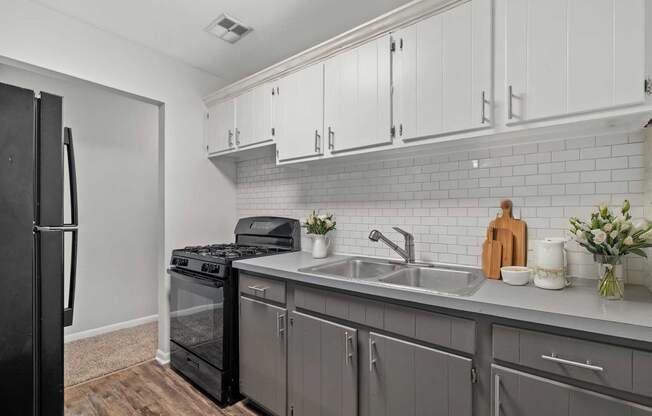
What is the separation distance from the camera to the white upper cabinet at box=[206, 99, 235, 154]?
2.77 m

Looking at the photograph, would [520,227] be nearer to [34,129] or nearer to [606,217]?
[606,217]

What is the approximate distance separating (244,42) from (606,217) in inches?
99.0

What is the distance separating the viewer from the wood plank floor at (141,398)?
2041 millimetres

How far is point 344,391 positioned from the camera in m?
1.57

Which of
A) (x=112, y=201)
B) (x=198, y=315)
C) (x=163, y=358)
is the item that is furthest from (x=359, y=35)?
(x=112, y=201)

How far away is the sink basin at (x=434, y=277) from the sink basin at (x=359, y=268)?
9 cm

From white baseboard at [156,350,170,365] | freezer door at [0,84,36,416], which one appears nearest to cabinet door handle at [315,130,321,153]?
freezer door at [0,84,36,416]

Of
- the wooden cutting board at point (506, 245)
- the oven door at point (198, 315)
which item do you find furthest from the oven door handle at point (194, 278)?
the wooden cutting board at point (506, 245)

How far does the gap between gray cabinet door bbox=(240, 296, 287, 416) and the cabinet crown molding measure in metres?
1.64

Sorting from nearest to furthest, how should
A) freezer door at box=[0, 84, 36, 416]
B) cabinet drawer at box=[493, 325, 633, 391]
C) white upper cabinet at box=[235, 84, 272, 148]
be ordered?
1. cabinet drawer at box=[493, 325, 633, 391]
2. freezer door at box=[0, 84, 36, 416]
3. white upper cabinet at box=[235, 84, 272, 148]

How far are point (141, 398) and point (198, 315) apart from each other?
656mm

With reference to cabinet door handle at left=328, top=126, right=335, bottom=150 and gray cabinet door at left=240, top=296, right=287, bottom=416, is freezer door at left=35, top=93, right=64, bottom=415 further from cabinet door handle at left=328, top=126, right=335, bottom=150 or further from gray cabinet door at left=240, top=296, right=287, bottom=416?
cabinet door handle at left=328, top=126, right=335, bottom=150

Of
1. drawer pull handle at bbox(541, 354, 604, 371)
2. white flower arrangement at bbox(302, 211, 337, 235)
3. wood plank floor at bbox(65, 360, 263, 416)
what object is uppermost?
white flower arrangement at bbox(302, 211, 337, 235)

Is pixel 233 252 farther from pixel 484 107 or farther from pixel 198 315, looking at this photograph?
pixel 484 107
